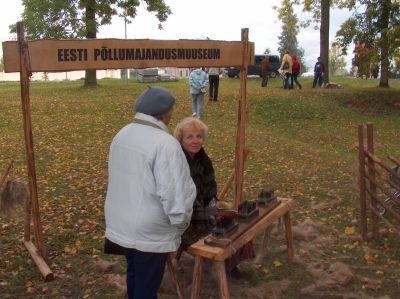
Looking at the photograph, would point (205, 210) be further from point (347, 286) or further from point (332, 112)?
point (332, 112)

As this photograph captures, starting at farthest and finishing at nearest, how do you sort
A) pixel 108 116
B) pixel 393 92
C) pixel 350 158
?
pixel 393 92
pixel 108 116
pixel 350 158

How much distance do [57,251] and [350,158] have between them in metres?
6.34

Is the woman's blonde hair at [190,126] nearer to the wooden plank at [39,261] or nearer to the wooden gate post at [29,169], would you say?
the wooden gate post at [29,169]

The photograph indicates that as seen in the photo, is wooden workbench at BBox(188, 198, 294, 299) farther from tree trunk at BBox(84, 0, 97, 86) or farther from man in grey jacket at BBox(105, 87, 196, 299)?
tree trunk at BBox(84, 0, 97, 86)

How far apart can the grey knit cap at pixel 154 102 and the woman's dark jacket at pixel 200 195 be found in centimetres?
87

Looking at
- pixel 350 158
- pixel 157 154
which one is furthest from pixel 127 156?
pixel 350 158

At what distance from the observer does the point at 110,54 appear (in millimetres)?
4016

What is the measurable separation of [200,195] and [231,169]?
14.5 feet

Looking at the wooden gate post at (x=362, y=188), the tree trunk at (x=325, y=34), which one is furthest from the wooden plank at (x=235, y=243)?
the tree trunk at (x=325, y=34)

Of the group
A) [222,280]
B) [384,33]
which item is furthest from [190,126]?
[384,33]

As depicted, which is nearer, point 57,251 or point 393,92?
point 57,251

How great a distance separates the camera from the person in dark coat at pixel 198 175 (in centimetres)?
383

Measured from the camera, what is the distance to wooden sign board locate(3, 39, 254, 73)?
3844mm

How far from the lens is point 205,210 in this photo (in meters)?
3.84
